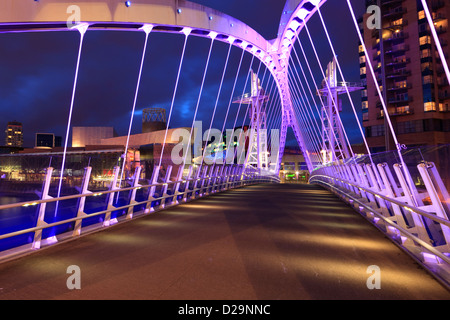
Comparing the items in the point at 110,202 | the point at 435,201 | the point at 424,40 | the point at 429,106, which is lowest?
the point at 110,202

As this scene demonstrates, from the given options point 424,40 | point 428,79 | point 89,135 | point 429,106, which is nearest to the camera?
point 429,106

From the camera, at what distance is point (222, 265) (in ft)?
A: 14.7

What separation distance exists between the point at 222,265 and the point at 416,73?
65790 mm

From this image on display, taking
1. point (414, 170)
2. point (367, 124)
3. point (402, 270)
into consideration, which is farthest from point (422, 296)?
point (367, 124)

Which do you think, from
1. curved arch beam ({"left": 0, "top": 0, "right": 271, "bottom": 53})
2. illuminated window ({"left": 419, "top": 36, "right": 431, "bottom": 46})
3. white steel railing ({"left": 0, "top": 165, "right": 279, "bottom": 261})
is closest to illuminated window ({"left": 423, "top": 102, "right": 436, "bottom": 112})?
illuminated window ({"left": 419, "top": 36, "right": 431, "bottom": 46})

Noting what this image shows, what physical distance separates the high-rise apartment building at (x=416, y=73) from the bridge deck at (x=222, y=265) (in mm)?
55214

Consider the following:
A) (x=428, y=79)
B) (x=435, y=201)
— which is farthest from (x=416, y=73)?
(x=435, y=201)

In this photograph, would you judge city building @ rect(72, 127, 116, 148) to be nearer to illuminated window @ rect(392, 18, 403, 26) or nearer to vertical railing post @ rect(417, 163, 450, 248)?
illuminated window @ rect(392, 18, 403, 26)

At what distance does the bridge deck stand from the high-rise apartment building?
5521cm

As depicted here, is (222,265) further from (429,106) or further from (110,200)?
(429,106)

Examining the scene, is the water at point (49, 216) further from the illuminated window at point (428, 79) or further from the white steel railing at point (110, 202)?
the illuminated window at point (428, 79)

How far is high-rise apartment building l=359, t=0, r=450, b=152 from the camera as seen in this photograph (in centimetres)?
5622

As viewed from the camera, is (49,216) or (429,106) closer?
(49,216)

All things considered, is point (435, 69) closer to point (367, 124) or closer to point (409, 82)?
point (409, 82)
